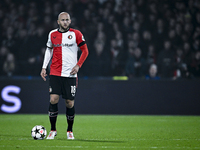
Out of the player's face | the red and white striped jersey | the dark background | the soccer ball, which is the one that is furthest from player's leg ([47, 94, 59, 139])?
the dark background

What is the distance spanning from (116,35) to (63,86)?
727cm

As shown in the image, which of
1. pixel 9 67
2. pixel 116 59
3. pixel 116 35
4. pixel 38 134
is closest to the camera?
pixel 38 134

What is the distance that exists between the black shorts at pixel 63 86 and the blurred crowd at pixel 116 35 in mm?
5668

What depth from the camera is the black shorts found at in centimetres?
605

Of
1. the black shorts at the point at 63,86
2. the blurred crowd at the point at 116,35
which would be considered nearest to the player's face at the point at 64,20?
the black shorts at the point at 63,86

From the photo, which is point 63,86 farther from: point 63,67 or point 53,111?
point 53,111

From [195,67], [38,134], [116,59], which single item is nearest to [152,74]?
[116,59]

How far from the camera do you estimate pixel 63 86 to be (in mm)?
6121

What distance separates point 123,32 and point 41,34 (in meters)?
2.88

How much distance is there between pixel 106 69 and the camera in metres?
11.9

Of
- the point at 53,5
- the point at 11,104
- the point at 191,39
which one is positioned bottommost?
the point at 11,104

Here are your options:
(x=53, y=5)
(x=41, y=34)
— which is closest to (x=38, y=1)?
(x=53, y=5)

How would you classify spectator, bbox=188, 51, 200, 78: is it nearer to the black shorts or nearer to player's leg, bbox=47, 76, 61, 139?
the black shorts

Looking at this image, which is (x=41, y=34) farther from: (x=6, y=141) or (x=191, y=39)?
(x=6, y=141)
